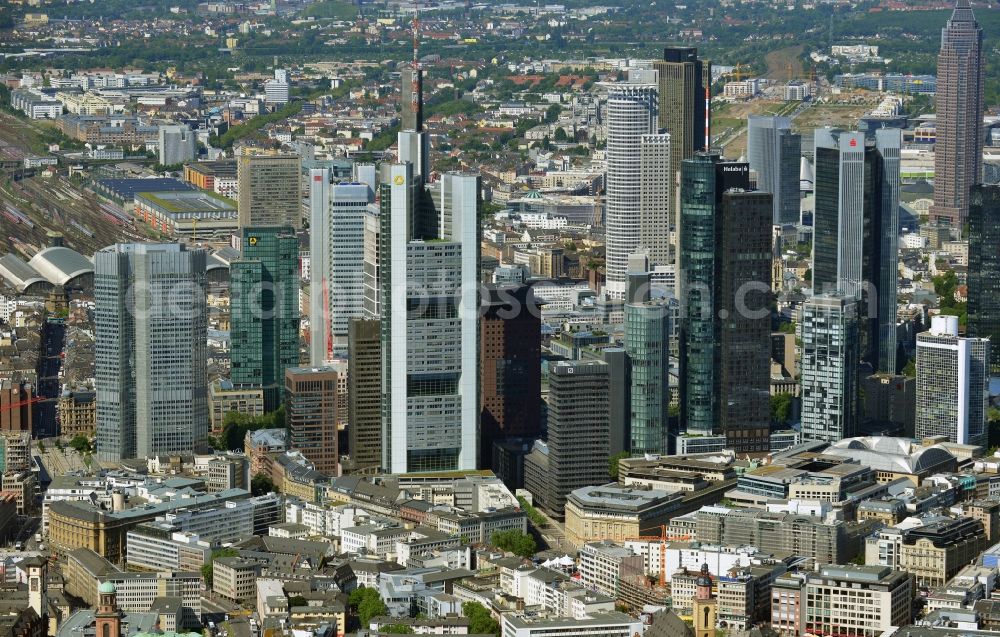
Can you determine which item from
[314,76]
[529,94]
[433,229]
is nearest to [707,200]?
[433,229]

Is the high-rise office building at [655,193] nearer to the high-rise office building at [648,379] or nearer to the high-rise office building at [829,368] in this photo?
the high-rise office building at [829,368]

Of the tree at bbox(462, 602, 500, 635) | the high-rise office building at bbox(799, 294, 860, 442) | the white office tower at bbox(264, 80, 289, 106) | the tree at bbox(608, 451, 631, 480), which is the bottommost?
the tree at bbox(462, 602, 500, 635)

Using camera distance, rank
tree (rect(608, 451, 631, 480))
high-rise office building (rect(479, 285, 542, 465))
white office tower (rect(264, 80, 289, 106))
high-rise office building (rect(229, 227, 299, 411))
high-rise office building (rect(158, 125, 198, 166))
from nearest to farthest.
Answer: tree (rect(608, 451, 631, 480)), high-rise office building (rect(479, 285, 542, 465)), high-rise office building (rect(229, 227, 299, 411)), high-rise office building (rect(158, 125, 198, 166)), white office tower (rect(264, 80, 289, 106))

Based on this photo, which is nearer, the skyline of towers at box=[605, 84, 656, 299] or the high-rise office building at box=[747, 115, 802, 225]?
the skyline of towers at box=[605, 84, 656, 299]

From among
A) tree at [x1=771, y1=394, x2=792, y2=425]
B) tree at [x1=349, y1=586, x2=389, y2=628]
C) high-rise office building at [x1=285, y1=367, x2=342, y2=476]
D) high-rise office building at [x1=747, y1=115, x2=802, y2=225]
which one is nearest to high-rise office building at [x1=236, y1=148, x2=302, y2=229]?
high-rise office building at [x1=747, y1=115, x2=802, y2=225]

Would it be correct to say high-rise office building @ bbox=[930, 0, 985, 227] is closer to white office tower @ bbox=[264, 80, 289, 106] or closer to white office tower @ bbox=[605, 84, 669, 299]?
white office tower @ bbox=[605, 84, 669, 299]
